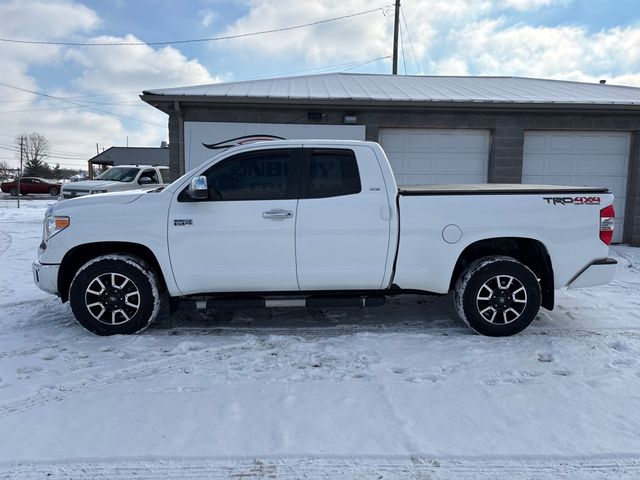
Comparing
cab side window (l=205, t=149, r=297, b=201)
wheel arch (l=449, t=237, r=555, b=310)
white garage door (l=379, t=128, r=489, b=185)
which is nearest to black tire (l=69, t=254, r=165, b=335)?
cab side window (l=205, t=149, r=297, b=201)

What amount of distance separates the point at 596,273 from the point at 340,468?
3524mm

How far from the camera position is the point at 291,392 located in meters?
3.47

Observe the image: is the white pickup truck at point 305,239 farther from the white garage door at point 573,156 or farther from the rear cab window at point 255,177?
the white garage door at point 573,156

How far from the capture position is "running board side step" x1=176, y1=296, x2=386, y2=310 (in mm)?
4648

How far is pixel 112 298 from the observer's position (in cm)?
457

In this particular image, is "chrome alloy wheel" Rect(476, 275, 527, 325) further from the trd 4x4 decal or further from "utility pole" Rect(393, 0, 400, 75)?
"utility pole" Rect(393, 0, 400, 75)

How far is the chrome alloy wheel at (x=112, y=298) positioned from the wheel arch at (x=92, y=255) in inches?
11.0

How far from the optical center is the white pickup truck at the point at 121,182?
42.8 feet

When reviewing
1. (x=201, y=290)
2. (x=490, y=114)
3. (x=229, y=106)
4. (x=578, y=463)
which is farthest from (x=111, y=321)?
(x=490, y=114)

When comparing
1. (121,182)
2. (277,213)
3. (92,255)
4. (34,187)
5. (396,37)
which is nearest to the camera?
(277,213)

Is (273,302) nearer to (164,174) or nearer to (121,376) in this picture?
(121,376)

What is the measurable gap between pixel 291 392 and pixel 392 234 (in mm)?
1864

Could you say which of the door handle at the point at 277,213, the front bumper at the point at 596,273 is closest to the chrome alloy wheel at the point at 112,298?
the door handle at the point at 277,213

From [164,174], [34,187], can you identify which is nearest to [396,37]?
[164,174]
